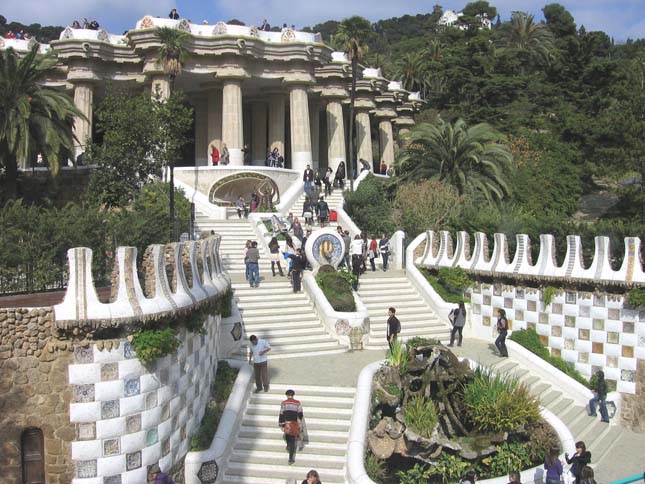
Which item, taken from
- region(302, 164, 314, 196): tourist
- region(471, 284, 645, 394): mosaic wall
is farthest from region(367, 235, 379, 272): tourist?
region(302, 164, 314, 196): tourist

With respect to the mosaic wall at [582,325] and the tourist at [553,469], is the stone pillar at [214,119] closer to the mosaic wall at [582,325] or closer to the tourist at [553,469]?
the mosaic wall at [582,325]

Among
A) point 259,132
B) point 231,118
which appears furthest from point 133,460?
point 259,132

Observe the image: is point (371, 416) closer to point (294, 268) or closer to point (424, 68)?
point (294, 268)

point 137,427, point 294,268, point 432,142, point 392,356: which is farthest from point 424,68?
point 137,427

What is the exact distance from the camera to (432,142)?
34812 millimetres

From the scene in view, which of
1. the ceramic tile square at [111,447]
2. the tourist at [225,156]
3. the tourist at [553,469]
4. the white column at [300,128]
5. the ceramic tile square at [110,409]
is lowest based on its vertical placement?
the tourist at [553,469]

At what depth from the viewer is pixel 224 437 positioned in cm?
1504

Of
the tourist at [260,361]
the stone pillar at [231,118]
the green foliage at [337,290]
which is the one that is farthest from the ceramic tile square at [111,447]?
the stone pillar at [231,118]

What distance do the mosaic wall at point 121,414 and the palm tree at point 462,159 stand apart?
906 inches

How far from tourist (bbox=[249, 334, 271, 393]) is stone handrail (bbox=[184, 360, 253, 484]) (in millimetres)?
276

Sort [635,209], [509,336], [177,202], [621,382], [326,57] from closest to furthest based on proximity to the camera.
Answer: [621,382] < [509,336] < [177,202] < [635,209] < [326,57]

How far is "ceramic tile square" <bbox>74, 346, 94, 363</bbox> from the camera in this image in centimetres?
1239

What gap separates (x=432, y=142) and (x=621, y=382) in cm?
1730

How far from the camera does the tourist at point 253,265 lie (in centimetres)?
2259
